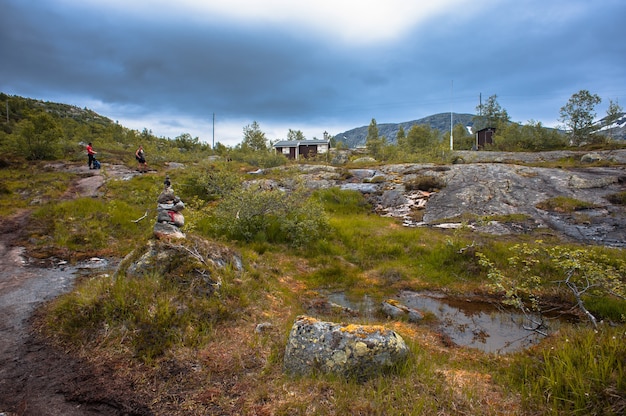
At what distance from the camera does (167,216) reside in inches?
344

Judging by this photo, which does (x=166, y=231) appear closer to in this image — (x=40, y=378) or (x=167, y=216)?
(x=167, y=216)

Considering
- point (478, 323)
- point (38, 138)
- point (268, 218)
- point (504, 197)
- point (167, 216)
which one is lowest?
point (478, 323)

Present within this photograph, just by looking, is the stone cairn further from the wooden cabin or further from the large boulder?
the wooden cabin

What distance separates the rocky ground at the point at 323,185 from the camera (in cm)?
454

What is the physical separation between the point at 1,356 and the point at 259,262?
7273mm

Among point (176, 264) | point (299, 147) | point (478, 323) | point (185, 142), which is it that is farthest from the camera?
point (299, 147)

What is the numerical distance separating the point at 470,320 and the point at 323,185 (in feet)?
54.6

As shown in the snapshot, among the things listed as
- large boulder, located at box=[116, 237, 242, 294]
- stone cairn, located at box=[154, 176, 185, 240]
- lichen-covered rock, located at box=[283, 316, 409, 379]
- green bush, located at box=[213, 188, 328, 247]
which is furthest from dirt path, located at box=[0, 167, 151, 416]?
green bush, located at box=[213, 188, 328, 247]

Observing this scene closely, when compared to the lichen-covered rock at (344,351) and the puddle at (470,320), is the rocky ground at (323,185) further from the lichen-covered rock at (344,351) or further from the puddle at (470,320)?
the puddle at (470,320)

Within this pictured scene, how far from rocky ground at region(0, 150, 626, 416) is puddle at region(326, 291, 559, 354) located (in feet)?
18.4

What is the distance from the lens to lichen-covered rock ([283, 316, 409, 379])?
4.87m

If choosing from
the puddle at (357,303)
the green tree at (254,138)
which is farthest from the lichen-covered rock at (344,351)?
the green tree at (254,138)

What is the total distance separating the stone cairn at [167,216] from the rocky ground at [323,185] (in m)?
3.11

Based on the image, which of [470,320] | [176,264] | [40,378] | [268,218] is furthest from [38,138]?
[470,320]
